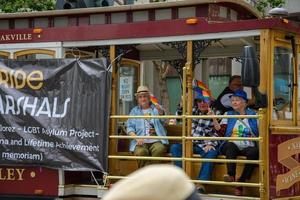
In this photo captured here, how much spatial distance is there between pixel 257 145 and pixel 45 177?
2.68 m

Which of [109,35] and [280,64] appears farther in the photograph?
[109,35]

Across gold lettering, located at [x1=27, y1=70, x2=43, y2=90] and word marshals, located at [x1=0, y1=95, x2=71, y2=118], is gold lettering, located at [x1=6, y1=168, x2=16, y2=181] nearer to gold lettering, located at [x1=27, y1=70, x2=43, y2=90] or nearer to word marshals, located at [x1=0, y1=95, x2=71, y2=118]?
word marshals, located at [x1=0, y1=95, x2=71, y2=118]

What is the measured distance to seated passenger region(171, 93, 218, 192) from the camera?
6.89 m

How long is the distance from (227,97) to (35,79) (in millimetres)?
2387

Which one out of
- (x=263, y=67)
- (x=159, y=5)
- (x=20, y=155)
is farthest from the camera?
(x=20, y=155)

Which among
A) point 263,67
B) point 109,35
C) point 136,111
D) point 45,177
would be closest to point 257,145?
point 263,67

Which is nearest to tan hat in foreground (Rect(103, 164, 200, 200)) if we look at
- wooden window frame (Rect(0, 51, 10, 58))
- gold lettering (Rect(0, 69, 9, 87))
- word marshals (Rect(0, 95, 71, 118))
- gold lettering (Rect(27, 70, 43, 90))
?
word marshals (Rect(0, 95, 71, 118))

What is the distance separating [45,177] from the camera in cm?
769

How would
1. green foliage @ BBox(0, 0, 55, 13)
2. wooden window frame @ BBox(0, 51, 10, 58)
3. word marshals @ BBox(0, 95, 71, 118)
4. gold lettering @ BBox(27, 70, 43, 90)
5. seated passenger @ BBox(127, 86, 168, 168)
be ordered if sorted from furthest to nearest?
green foliage @ BBox(0, 0, 55, 13), wooden window frame @ BBox(0, 51, 10, 58), gold lettering @ BBox(27, 70, 43, 90), word marshals @ BBox(0, 95, 71, 118), seated passenger @ BBox(127, 86, 168, 168)

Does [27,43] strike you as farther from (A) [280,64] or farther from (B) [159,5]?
(A) [280,64]

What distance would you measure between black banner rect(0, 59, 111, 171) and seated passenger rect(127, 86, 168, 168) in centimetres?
35

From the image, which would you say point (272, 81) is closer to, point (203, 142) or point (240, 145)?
point (240, 145)

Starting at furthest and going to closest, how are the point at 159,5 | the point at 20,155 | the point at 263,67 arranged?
1. the point at 20,155
2. the point at 159,5
3. the point at 263,67

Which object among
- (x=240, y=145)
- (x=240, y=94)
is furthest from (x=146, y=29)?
(x=240, y=145)
